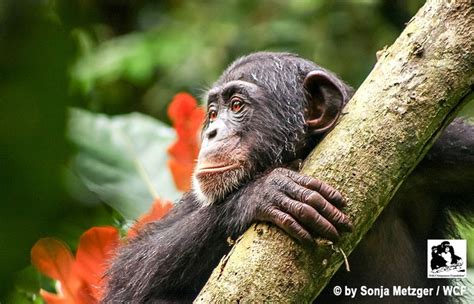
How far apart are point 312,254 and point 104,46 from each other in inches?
183

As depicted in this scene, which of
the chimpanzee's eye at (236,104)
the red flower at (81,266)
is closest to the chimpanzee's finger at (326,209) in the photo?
the chimpanzee's eye at (236,104)

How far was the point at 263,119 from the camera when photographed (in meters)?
2.88

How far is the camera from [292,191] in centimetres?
211

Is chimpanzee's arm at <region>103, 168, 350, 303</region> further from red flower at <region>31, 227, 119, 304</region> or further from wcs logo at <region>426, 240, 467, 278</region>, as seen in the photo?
wcs logo at <region>426, 240, 467, 278</region>

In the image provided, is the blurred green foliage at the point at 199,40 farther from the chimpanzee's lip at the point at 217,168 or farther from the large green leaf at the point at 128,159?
the chimpanzee's lip at the point at 217,168

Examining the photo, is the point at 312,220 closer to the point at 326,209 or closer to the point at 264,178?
the point at 326,209

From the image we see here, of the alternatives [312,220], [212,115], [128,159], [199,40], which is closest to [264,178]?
[312,220]

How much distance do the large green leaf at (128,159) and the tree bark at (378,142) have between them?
203 centimetres

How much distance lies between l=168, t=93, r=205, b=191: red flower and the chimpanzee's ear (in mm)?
988

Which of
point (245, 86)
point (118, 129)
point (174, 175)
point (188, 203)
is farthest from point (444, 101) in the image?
point (118, 129)

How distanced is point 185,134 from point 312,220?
187 cm

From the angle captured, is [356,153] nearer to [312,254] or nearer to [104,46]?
[312,254]

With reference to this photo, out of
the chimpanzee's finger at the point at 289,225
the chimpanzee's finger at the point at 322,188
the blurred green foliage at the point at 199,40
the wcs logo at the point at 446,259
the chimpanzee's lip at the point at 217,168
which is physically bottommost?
the wcs logo at the point at 446,259

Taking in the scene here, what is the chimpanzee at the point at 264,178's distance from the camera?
265cm
